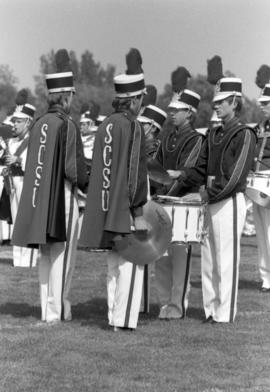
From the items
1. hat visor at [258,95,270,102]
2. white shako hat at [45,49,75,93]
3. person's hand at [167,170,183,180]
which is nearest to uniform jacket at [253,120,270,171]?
hat visor at [258,95,270,102]

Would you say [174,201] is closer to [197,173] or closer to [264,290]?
[197,173]

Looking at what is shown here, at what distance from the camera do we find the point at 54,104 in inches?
376

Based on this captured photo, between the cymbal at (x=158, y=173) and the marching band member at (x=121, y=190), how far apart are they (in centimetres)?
32

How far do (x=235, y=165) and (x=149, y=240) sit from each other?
971 mm

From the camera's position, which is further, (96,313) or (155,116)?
(155,116)

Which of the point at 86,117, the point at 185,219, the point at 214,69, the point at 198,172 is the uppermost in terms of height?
the point at 214,69

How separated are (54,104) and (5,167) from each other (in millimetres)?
5166

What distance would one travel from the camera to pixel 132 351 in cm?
823

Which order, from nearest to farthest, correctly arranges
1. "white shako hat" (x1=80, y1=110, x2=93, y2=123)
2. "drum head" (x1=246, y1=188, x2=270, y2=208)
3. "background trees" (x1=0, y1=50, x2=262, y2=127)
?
1. "drum head" (x1=246, y1=188, x2=270, y2=208)
2. "white shako hat" (x1=80, y1=110, x2=93, y2=123)
3. "background trees" (x1=0, y1=50, x2=262, y2=127)

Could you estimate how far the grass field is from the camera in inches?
282

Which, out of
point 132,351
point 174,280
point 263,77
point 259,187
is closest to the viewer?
point 132,351

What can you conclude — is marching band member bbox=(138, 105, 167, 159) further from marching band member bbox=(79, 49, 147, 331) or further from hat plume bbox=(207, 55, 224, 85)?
marching band member bbox=(79, 49, 147, 331)

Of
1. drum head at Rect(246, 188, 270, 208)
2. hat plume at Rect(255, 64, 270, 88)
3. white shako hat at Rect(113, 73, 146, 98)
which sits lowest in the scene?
drum head at Rect(246, 188, 270, 208)

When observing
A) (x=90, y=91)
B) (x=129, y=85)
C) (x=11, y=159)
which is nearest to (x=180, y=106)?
(x=129, y=85)
